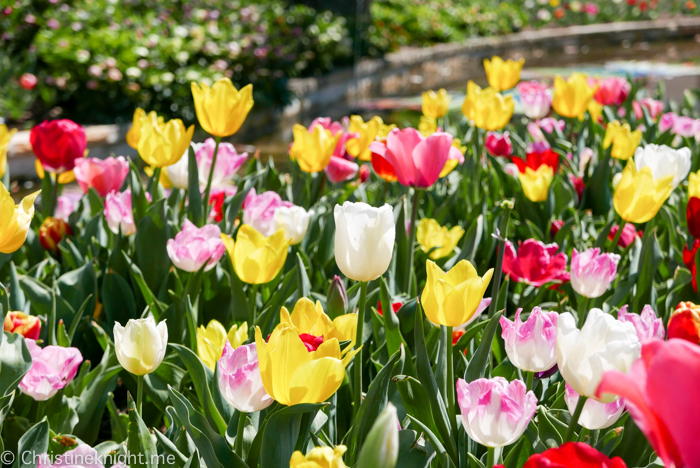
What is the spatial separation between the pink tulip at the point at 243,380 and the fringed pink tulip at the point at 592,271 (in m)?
0.62

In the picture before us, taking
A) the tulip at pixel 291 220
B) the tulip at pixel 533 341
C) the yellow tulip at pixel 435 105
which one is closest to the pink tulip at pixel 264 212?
the tulip at pixel 291 220

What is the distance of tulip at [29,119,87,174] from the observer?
1696 millimetres

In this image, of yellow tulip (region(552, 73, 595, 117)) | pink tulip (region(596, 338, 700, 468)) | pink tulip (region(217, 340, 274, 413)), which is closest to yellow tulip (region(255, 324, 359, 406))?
pink tulip (region(217, 340, 274, 413))

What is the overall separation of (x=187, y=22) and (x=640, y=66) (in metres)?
7.64

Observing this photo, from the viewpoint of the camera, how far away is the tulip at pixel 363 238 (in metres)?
0.85

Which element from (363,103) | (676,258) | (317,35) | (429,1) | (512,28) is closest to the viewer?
(676,258)

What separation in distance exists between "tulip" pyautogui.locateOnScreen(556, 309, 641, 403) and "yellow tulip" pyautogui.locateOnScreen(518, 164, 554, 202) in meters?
1.07

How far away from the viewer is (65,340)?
1.27m

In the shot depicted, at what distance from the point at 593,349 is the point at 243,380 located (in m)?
0.39

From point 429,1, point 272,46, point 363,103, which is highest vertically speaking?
point 429,1

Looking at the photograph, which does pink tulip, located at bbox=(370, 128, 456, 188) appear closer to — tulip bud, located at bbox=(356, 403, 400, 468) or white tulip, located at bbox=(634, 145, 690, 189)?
white tulip, located at bbox=(634, 145, 690, 189)

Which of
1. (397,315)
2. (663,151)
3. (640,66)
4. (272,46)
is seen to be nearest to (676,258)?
(663,151)

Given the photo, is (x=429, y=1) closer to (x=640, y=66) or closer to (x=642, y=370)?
(x=640, y=66)

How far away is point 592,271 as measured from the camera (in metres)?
1.17
